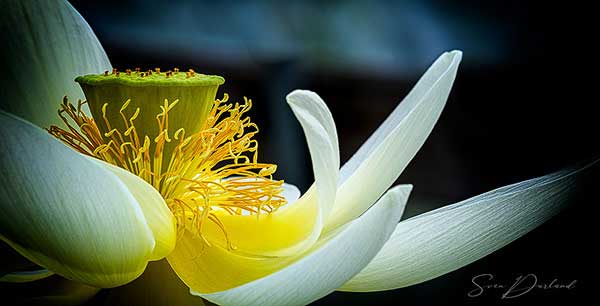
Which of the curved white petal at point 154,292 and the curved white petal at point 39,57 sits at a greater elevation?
the curved white petal at point 39,57

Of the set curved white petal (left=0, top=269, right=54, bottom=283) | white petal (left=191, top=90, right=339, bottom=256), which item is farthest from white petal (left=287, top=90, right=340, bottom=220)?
curved white petal (left=0, top=269, right=54, bottom=283)

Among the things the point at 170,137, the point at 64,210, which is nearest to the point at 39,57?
the point at 170,137

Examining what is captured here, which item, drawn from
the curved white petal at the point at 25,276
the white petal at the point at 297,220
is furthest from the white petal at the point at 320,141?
Result: the curved white petal at the point at 25,276
